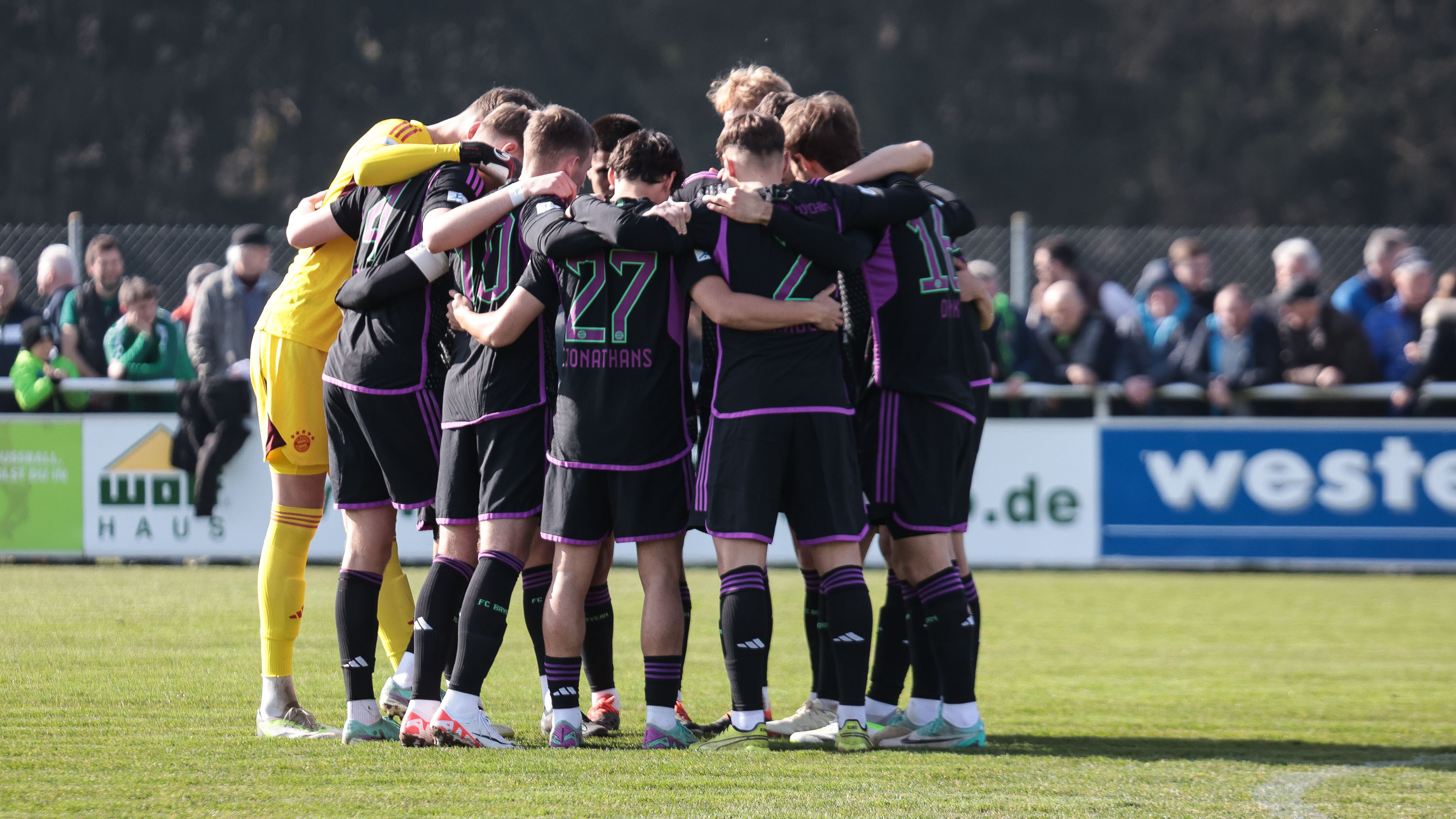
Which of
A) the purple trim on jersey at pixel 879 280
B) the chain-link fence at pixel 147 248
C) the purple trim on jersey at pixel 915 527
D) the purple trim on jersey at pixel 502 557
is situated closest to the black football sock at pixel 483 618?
the purple trim on jersey at pixel 502 557

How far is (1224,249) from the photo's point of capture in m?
17.7

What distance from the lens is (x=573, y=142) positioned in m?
5.20

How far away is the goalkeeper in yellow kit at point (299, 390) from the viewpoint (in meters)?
5.23

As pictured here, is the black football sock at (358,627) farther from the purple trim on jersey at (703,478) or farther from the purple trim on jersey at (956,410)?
the purple trim on jersey at (956,410)

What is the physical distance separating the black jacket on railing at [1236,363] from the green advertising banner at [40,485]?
707 centimetres

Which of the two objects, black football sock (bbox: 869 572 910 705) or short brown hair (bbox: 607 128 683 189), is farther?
black football sock (bbox: 869 572 910 705)

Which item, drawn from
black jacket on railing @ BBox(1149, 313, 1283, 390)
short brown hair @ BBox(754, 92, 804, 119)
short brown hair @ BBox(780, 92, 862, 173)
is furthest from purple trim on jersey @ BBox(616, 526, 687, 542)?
black jacket on railing @ BBox(1149, 313, 1283, 390)

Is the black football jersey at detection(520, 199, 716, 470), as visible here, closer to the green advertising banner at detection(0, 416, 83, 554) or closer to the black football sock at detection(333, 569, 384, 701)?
the black football sock at detection(333, 569, 384, 701)

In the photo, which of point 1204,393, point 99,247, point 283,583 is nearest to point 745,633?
point 283,583

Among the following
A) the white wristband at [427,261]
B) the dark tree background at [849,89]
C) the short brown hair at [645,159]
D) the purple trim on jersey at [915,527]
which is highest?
the dark tree background at [849,89]

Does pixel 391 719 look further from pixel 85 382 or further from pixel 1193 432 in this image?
pixel 1193 432

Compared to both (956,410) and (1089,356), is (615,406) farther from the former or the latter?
(1089,356)

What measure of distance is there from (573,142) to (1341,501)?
744 centimetres

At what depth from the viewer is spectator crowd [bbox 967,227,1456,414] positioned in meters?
11.2
